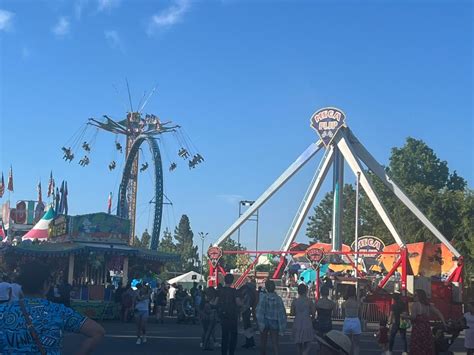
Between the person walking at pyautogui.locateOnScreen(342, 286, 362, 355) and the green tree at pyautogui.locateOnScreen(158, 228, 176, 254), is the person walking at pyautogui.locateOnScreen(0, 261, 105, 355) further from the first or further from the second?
the green tree at pyautogui.locateOnScreen(158, 228, 176, 254)

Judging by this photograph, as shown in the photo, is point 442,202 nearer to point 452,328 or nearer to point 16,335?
point 452,328

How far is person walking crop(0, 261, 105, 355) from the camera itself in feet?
14.8

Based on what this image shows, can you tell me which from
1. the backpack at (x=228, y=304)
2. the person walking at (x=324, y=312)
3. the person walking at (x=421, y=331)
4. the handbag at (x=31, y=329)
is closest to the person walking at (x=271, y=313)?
the backpack at (x=228, y=304)

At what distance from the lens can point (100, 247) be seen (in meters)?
28.8

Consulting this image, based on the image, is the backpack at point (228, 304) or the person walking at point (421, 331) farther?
the backpack at point (228, 304)

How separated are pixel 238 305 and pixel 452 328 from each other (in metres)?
4.05

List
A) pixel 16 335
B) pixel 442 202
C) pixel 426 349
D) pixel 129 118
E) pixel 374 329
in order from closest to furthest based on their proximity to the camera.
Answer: pixel 16 335 → pixel 426 349 → pixel 374 329 → pixel 129 118 → pixel 442 202

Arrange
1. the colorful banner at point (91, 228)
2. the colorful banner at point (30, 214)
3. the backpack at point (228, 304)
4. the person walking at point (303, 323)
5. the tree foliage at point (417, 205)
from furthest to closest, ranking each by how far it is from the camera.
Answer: the colorful banner at point (30, 214) < the tree foliage at point (417, 205) < the colorful banner at point (91, 228) < the backpack at point (228, 304) < the person walking at point (303, 323)

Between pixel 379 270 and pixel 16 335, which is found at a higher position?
pixel 379 270

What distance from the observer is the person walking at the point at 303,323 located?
1232cm

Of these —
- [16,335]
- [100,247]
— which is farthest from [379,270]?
[16,335]

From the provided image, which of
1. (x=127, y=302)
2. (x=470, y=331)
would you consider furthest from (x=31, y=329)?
(x=127, y=302)

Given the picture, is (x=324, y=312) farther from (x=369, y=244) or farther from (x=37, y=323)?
(x=369, y=244)

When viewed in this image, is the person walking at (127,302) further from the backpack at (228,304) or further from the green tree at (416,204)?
the green tree at (416,204)
